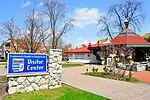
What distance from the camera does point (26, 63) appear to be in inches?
400

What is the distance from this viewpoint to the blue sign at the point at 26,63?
31.8 ft

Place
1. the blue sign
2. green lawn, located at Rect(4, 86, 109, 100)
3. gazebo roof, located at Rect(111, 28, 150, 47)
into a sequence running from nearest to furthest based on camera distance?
green lawn, located at Rect(4, 86, 109, 100), the blue sign, gazebo roof, located at Rect(111, 28, 150, 47)

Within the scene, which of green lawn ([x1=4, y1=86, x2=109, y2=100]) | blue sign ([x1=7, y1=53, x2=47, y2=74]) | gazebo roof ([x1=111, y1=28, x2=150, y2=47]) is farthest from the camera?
gazebo roof ([x1=111, y1=28, x2=150, y2=47])

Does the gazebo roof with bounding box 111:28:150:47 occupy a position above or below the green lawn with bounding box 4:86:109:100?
above

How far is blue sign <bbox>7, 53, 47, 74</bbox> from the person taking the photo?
9.70 m

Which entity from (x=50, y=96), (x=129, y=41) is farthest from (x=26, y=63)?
(x=129, y=41)

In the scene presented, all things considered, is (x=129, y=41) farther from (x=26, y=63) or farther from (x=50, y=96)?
(x=50, y=96)

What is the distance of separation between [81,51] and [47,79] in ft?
114

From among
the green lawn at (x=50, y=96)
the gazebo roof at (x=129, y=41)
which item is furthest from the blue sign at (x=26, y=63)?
the gazebo roof at (x=129, y=41)

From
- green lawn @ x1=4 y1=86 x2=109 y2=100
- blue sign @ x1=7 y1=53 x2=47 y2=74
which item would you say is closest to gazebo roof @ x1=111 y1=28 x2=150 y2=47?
blue sign @ x1=7 y1=53 x2=47 y2=74

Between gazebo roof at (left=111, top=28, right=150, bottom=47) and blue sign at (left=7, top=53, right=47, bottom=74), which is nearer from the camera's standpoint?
blue sign at (left=7, top=53, right=47, bottom=74)

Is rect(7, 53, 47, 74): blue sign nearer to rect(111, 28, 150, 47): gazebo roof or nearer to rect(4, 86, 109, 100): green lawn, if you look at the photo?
rect(4, 86, 109, 100): green lawn

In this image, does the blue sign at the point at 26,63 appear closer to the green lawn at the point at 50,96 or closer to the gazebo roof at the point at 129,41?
the green lawn at the point at 50,96

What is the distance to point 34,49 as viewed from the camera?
37.2 m
